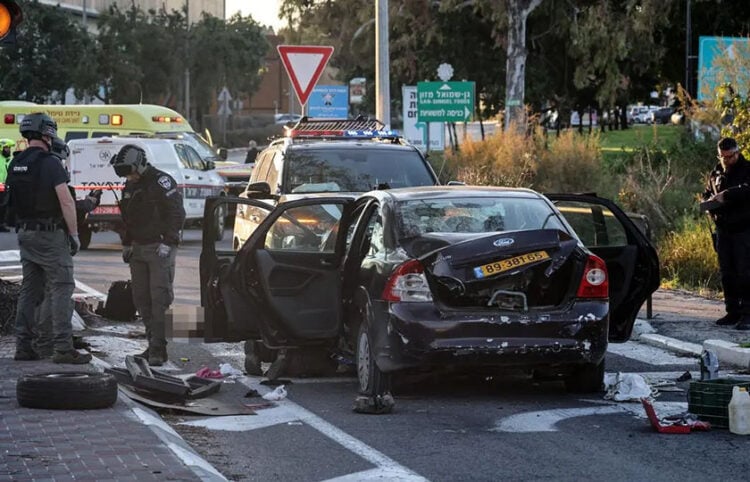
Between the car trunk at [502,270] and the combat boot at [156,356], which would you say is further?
the combat boot at [156,356]

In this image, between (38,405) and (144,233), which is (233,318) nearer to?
(144,233)

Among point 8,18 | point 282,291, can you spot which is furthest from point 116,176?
point 8,18

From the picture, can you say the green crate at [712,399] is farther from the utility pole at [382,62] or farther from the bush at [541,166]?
the utility pole at [382,62]

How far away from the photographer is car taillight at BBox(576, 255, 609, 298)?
33.9ft

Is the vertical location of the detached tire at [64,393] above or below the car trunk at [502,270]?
below

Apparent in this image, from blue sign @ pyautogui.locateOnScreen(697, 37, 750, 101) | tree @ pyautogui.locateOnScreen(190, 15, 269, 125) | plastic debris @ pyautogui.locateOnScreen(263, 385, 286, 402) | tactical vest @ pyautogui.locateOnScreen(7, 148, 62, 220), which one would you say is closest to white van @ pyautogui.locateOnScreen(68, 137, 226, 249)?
blue sign @ pyautogui.locateOnScreen(697, 37, 750, 101)

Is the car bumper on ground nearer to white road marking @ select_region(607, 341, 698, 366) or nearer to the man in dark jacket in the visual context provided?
white road marking @ select_region(607, 341, 698, 366)

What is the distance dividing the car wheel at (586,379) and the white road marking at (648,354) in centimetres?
190

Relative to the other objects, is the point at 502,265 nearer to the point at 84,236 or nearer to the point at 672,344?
the point at 672,344

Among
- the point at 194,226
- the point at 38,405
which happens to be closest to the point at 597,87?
the point at 194,226

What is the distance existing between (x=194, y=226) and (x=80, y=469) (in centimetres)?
2308

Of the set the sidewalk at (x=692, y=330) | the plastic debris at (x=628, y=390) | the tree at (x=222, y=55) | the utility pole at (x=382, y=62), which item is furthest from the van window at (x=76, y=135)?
the tree at (x=222, y=55)

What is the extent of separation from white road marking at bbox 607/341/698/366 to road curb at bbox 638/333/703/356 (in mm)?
64

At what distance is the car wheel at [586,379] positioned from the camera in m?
10.6
